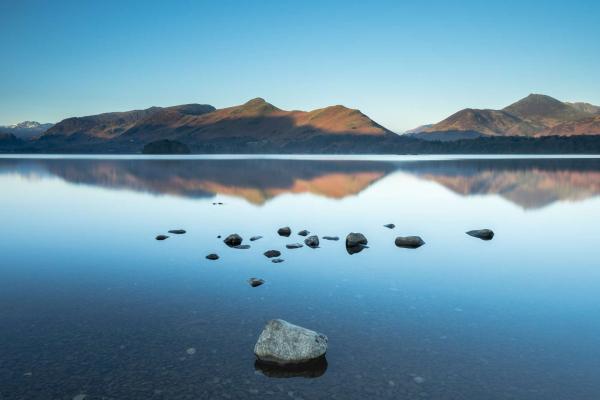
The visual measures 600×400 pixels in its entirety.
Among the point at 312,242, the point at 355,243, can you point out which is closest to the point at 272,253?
the point at 312,242

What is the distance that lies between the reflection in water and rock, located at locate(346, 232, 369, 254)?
40.1 ft

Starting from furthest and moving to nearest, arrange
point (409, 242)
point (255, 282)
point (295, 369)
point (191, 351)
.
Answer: point (409, 242), point (255, 282), point (191, 351), point (295, 369)

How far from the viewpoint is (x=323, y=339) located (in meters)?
10.6

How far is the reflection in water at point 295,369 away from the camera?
973cm

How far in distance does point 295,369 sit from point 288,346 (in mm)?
572

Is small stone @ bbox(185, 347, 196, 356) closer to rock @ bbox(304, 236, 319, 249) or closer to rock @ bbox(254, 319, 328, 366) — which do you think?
rock @ bbox(254, 319, 328, 366)

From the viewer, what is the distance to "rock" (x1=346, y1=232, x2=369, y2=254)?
2247cm

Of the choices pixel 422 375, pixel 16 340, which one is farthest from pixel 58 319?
pixel 422 375

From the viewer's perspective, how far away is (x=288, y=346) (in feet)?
33.8

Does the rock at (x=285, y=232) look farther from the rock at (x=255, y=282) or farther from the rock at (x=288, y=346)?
the rock at (x=288, y=346)

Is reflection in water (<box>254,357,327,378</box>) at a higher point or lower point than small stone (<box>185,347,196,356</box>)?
lower

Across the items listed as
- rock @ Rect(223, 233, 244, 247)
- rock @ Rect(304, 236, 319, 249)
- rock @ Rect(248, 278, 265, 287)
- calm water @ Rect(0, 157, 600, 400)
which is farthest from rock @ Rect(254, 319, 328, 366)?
rock @ Rect(223, 233, 244, 247)

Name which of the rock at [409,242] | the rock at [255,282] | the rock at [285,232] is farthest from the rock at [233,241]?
the rock at [409,242]

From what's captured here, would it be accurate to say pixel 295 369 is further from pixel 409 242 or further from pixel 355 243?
pixel 409 242
